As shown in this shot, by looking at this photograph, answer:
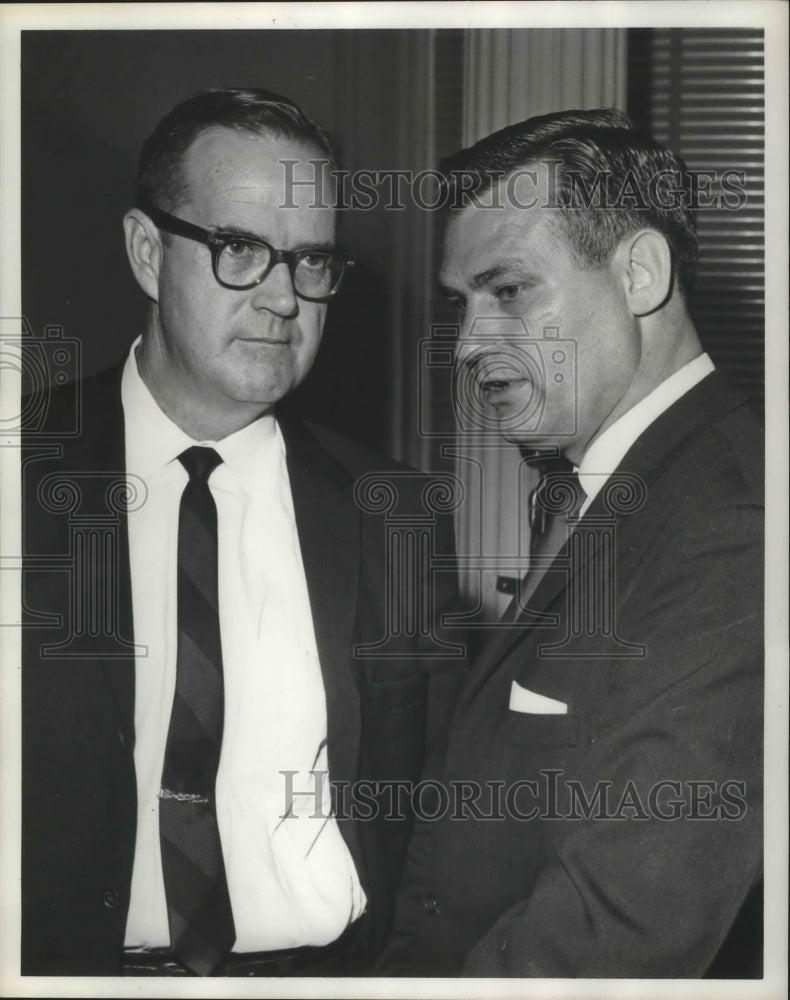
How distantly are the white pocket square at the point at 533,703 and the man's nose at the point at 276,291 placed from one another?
65 cm

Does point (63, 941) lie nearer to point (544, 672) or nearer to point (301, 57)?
point (544, 672)

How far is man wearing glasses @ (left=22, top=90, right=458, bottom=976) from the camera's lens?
153cm

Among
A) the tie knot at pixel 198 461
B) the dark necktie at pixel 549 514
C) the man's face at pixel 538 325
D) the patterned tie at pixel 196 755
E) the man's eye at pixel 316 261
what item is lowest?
the patterned tie at pixel 196 755

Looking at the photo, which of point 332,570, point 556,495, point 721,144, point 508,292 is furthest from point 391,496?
point 721,144

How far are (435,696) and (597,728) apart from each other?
0.24 m

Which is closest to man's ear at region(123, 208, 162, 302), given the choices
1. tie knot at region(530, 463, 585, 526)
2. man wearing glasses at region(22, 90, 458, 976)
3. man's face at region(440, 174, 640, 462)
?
man wearing glasses at region(22, 90, 458, 976)

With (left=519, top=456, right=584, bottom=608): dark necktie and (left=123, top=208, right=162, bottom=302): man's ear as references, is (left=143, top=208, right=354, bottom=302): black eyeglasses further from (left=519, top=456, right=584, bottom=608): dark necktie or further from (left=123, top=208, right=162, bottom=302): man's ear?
(left=519, top=456, right=584, bottom=608): dark necktie

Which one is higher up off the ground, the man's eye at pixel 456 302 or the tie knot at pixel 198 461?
the man's eye at pixel 456 302

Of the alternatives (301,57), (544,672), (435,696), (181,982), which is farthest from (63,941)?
(301,57)

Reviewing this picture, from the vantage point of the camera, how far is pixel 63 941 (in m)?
1.59

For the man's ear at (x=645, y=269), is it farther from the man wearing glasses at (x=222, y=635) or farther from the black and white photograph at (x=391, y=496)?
the man wearing glasses at (x=222, y=635)

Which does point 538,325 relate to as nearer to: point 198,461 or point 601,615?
A: point 601,615

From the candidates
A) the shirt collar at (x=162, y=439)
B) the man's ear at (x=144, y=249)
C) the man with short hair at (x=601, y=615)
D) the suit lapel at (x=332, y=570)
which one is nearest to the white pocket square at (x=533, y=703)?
the man with short hair at (x=601, y=615)

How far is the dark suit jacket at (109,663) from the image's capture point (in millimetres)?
1557
